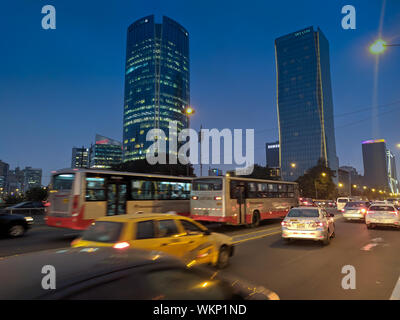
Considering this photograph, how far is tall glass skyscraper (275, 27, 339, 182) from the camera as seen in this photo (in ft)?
490

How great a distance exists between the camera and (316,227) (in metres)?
9.82

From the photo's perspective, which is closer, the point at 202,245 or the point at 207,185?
the point at 202,245

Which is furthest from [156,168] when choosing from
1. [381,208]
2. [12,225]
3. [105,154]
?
[105,154]

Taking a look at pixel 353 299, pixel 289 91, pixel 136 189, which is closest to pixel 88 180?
pixel 136 189

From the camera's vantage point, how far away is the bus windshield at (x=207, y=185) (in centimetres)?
1507

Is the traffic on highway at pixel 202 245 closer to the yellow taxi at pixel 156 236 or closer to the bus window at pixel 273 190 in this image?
the yellow taxi at pixel 156 236

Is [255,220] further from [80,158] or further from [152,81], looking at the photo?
[152,81]

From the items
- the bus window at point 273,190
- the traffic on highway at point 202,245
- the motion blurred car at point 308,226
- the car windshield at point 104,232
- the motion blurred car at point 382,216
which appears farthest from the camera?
the bus window at point 273,190

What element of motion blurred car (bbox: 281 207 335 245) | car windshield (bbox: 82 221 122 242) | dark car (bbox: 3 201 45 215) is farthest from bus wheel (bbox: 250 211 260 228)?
dark car (bbox: 3 201 45 215)

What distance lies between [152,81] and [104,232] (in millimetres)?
161243

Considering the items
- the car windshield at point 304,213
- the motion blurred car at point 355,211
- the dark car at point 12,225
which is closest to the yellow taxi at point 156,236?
the car windshield at point 304,213

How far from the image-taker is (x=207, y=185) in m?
15.5

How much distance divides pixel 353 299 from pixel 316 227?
17.7ft

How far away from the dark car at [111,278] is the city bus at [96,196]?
10.0m
